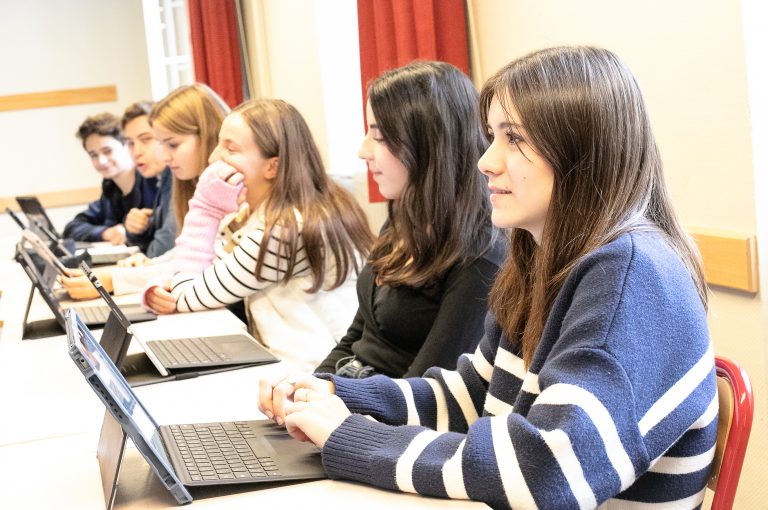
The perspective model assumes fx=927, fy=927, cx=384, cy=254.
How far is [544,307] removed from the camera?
1.14 m

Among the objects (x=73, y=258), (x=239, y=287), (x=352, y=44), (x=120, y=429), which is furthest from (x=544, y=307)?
(x=352, y=44)

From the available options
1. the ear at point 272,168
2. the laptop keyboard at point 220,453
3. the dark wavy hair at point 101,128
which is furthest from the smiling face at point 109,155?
the laptop keyboard at point 220,453

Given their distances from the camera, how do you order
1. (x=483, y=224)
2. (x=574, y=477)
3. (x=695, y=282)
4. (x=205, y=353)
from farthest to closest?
(x=205, y=353)
(x=483, y=224)
(x=695, y=282)
(x=574, y=477)

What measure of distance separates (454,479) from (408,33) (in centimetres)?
226

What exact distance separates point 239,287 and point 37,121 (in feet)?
16.8

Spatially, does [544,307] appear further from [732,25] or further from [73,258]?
[73,258]

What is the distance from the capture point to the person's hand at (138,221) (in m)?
4.20

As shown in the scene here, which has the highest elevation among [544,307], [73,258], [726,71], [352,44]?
[352,44]

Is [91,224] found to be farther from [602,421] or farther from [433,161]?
[602,421]

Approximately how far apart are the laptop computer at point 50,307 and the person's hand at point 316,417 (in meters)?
1.18

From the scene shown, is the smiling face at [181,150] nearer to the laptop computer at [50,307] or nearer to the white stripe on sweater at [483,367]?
the laptop computer at [50,307]

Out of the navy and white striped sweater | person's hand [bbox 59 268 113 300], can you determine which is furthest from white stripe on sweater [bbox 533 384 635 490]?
person's hand [bbox 59 268 113 300]

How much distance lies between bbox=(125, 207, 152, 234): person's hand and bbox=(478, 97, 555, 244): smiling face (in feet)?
10.7

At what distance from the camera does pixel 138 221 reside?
421cm
